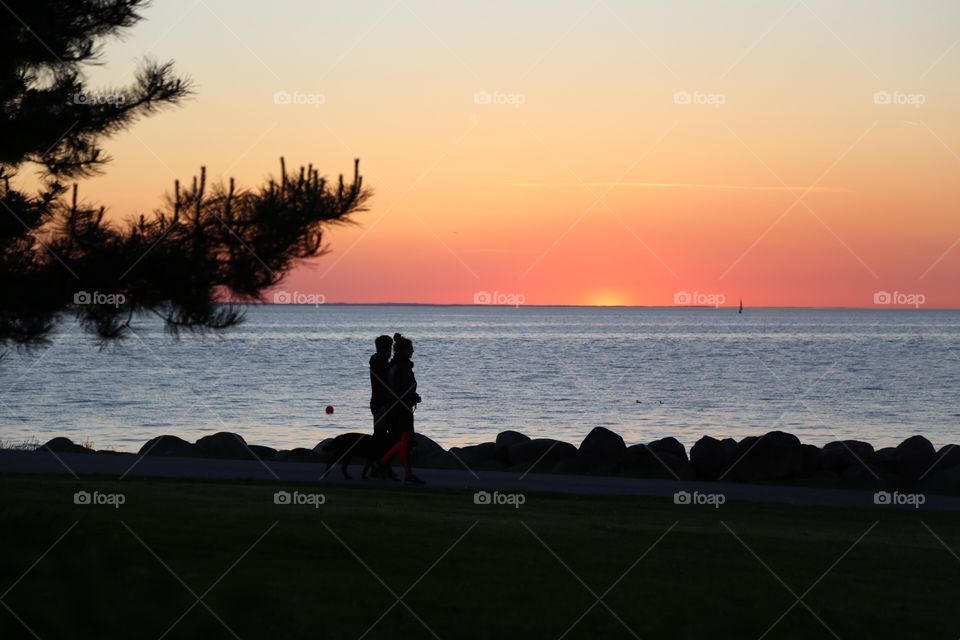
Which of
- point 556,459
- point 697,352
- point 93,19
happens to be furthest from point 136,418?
point 697,352

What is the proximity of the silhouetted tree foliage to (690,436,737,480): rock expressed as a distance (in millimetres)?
14135

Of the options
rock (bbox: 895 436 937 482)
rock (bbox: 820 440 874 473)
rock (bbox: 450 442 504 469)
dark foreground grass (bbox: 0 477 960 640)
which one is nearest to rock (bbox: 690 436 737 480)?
rock (bbox: 820 440 874 473)

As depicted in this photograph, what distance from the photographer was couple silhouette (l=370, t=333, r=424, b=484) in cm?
1502

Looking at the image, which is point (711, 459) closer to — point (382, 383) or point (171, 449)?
point (382, 383)

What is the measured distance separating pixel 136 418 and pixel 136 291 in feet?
128

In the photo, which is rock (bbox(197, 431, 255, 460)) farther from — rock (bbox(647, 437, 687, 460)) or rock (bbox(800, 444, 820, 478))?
rock (bbox(800, 444, 820, 478))

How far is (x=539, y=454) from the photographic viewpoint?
76.8ft

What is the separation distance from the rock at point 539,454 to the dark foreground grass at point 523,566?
10.1m

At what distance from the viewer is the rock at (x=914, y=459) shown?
23.0m

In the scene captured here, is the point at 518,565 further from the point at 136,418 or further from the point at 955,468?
the point at 136,418

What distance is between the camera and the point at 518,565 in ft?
29.1

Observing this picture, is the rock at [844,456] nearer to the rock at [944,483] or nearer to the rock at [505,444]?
the rock at [944,483]

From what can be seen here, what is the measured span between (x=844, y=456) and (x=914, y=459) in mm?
1588

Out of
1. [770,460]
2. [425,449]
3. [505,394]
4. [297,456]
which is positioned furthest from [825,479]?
[505,394]
